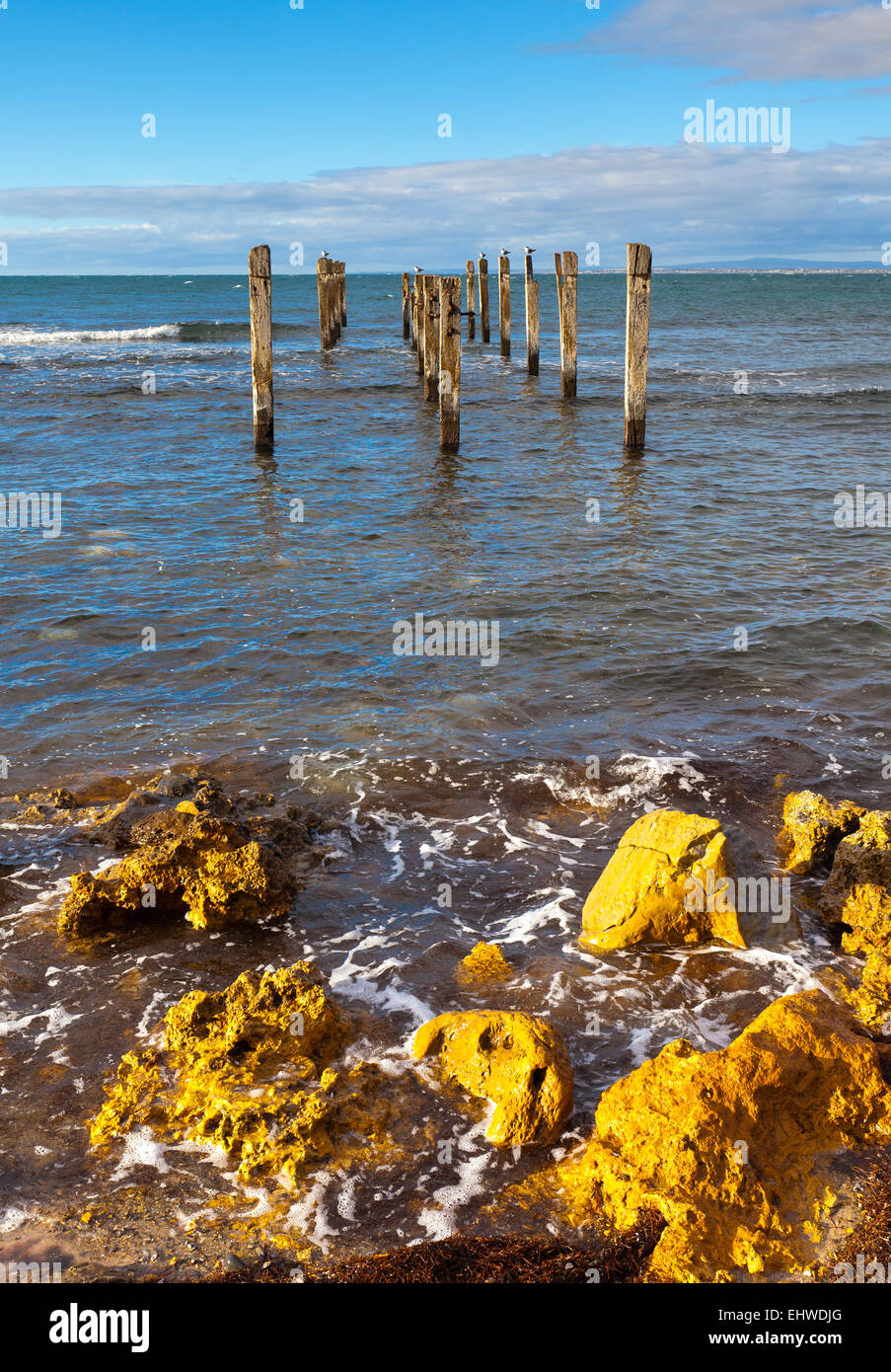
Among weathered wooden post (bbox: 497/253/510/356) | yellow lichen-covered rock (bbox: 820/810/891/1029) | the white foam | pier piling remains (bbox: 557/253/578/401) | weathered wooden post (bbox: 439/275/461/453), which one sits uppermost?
the white foam

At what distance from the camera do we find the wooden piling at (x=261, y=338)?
17.5 metres

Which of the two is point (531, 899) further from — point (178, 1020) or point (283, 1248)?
point (283, 1248)

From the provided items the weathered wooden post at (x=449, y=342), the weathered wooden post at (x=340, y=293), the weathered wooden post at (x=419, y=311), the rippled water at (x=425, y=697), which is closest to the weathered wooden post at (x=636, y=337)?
the rippled water at (x=425, y=697)

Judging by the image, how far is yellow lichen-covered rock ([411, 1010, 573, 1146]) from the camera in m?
4.36

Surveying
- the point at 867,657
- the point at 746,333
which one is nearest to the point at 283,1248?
the point at 867,657

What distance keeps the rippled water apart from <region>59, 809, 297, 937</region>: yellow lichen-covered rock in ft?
0.62

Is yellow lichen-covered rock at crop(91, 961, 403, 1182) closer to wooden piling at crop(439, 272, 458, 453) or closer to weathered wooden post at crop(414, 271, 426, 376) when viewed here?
wooden piling at crop(439, 272, 458, 453)

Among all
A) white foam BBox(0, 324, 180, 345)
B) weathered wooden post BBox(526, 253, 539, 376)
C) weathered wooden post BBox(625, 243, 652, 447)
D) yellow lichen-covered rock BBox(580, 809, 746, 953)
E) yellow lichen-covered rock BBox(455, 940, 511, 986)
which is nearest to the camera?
yellow lichen-covered rock BBox(455, 940, 511, 986)

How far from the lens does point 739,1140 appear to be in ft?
13.5

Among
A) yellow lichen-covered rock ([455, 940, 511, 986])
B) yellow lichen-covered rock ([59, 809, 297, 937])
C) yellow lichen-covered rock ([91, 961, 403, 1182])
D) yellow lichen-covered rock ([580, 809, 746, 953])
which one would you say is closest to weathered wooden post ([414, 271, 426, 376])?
yellow lichen-covered rock ([59, 809, 297, 937])

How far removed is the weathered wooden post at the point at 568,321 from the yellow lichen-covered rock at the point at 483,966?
60.6 ft

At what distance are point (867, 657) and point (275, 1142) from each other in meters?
7.87

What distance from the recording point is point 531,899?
6336 mm
